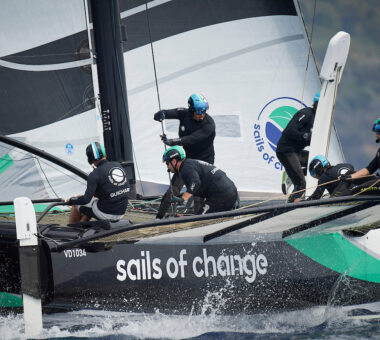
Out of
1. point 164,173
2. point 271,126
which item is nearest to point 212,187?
point 164,173

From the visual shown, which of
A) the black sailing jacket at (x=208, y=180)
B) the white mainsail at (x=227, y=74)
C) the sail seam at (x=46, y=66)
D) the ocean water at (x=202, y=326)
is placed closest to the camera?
the ocean water at (x=202, y=326)

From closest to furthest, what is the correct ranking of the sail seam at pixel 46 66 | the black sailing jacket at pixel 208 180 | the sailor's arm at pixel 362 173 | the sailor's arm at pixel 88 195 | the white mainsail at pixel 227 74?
the sailor's arm at pixel 88 195 < the black sailing jacket at pixel 208 180 < the sailor's arm at pixel 362 173 < the sail seam at pixel 46 66 < the white mainsail at pixel 227 74

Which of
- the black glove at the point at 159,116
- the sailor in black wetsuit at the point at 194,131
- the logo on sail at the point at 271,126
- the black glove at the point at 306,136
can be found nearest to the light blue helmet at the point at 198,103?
the sailor in black wetsuit at the point at 194,131

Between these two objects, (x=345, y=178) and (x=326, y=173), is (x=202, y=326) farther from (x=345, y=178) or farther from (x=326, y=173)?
(x=326, y=173)

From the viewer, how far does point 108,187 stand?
5320 millimetres

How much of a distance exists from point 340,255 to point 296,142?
9.97ft

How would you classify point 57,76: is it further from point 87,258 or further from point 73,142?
point 87,258

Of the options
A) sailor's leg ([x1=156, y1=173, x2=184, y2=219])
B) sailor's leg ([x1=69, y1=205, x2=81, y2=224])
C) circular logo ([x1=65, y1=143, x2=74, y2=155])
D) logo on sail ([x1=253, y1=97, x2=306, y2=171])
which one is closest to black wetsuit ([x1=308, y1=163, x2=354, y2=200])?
sailor's leg ([x1=156, y1=173, x2=184, y2=219])

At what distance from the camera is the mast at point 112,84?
6.63 metres

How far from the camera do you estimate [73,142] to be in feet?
24.3

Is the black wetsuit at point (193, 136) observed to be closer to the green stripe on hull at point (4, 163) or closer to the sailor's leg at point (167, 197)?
the sailor's leg at point (167, 197)

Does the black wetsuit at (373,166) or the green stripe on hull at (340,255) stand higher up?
the black wetsuit at (373,166)

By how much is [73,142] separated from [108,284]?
3.12 meters

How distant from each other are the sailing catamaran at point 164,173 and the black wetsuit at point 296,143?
42 cm
